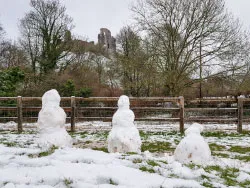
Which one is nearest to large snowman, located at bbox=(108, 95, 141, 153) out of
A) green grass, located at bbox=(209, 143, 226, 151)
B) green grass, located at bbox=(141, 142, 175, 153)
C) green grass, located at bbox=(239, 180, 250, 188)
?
green grass, located at bbox=(141, 142, 175, 153)

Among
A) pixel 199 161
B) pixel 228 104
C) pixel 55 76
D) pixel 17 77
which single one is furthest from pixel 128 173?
pixel 55 76

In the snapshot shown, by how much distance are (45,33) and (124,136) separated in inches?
771

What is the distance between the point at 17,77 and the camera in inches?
672

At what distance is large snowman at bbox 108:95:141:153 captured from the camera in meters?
6.32

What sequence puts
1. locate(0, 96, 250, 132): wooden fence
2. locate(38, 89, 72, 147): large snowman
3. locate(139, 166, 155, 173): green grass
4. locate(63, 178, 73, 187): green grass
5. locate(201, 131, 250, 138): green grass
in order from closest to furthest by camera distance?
locate(63, 178, 73, 187): green grass, locate(139, 166, 155, 173): green grass, locate(38, 89, 72, 147): large snowman, locate(201, 131, 250, 138): green grass, locate(0, 96, 250, 132): wooden fence

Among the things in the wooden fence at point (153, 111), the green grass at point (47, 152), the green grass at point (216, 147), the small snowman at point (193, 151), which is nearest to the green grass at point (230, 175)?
the small snowman at point (193, 151)

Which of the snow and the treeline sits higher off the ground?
the treeline

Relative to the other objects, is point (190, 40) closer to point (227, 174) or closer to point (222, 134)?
point (222, 134)

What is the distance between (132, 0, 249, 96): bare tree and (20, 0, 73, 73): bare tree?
9.29 metres

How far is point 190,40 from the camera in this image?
680 inches

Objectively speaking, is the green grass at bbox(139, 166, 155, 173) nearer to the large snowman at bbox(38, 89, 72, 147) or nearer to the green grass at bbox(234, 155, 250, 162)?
the green grass at bbox(234, 155, 250, 162)

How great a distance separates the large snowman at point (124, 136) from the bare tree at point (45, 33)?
58.3ft

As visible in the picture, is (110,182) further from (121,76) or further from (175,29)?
(121,76)

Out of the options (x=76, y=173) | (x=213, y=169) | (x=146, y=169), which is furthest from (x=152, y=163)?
(x=76, y=173)
